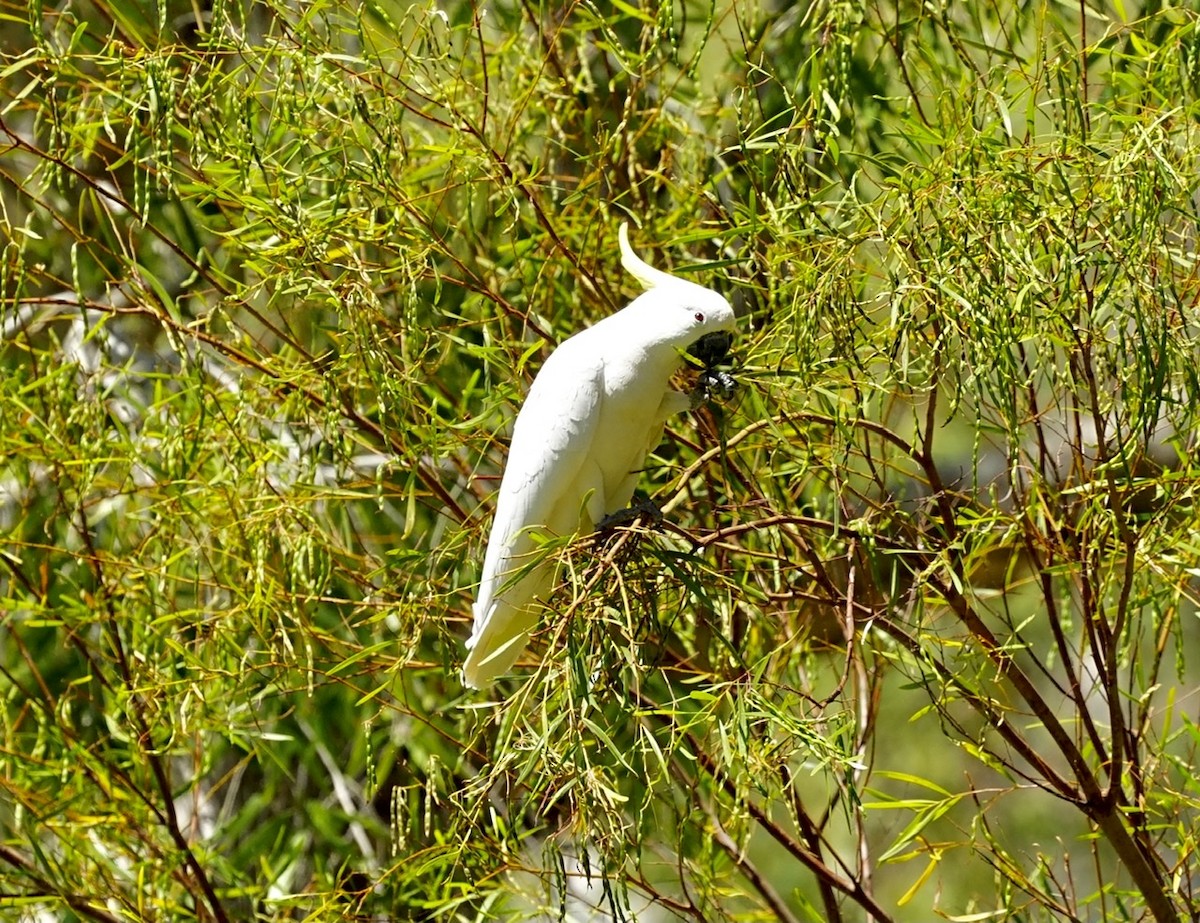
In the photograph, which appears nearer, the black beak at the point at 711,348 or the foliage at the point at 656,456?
the foliage at the point at 656,456

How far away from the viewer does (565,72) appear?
163 cm

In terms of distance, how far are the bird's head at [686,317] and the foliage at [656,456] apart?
0.05 metres

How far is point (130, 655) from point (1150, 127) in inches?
48.2

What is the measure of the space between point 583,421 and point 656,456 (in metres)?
0.42

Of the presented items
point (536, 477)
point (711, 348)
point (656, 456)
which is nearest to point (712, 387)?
point (711, 348)

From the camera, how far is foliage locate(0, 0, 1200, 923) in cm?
108

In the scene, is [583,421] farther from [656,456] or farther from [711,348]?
[656,456]

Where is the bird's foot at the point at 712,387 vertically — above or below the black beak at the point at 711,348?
below

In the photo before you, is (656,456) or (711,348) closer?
(711,348)

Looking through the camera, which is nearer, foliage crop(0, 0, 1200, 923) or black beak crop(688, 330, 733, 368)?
foliage crop(0, 0, 1200, 923)

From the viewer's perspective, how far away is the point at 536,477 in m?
1.19

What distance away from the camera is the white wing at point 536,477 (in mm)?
1179

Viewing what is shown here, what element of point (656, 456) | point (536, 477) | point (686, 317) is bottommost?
point (656, 456)

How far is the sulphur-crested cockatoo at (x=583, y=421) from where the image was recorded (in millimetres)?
1177
